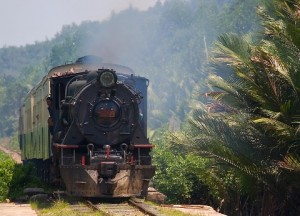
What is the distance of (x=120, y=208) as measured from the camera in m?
13.4

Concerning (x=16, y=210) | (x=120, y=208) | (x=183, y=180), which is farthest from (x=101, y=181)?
(x=183, y=180)

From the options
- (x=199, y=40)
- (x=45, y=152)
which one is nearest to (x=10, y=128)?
(x=199, y=40)

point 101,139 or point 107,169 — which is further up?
point 101,139

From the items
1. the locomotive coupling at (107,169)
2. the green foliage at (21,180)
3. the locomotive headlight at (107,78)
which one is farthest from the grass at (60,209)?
the locomotive headlight at (107,78)

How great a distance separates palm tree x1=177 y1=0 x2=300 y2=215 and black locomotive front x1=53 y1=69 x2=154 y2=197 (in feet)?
4.45

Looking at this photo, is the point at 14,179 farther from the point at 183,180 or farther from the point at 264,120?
the point at 264,120

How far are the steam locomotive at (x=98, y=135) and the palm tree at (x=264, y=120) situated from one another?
4.50 ft

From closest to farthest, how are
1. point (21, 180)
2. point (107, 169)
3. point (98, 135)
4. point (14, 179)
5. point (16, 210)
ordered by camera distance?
point (107, 169), point (16, 210), point (98, 135), point (14, 179), point (21, 180)

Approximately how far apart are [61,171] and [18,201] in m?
3.08

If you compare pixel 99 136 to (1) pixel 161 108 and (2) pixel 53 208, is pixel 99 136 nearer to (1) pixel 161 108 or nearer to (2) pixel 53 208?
(2) pixel 53 208

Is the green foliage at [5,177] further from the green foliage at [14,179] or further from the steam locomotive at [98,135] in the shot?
the steam locomotive at [98,135]

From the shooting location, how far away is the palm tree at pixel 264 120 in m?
12.1

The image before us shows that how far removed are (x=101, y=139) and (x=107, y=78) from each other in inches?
57.5

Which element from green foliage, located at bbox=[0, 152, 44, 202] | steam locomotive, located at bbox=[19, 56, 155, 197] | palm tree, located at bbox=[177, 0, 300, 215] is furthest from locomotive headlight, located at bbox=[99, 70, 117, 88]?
green foliage, located at bbox=[0, 152, 44, 202]
